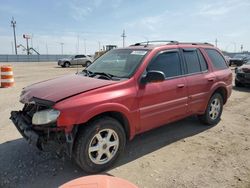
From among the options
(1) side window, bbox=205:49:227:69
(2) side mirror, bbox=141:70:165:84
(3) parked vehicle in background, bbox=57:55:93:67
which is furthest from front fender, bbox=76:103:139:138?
(3) parked vehicle in background, bbox=57:55:93:67

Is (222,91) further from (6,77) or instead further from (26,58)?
(26,58)

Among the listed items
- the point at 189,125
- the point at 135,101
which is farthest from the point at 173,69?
the point at 189,125

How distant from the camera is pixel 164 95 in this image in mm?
4426

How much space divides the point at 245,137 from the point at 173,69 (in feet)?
6.72

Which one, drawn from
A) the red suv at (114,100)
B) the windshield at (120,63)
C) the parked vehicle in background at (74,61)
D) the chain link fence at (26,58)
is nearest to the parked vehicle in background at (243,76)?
the red suv at (114,100)

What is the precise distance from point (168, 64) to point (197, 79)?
83 centimetres

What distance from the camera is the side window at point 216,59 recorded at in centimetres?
580

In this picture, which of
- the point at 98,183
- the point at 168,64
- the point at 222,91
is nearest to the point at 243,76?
the point at 222,91

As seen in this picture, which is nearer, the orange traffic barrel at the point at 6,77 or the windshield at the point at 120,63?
the windshield at the point at 120,63

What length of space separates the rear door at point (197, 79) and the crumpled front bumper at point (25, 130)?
9.58 feet

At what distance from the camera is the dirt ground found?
137 inches

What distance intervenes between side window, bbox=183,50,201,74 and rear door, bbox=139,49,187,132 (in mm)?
258

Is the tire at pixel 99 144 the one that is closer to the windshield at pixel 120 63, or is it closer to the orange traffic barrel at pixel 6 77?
the windshield at pixel 120 63

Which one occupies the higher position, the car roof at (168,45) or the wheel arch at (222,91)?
the car roof at (168,45)
